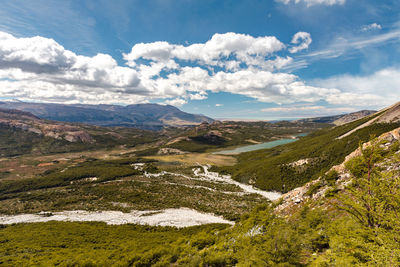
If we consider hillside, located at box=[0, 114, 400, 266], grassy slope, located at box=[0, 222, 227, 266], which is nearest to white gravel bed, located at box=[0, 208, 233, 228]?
hillside, located at box=[0, 114, 400, 266]

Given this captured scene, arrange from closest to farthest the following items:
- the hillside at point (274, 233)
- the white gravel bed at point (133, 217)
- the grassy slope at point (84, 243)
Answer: the hillside at point (274, 233), the grassy slope at point (84, 243), the white gravel bed at point (133, 217)

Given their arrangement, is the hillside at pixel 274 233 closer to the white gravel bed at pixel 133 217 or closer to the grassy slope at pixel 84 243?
the grassy slope at pixel 84 243

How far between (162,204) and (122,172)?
67869 mm

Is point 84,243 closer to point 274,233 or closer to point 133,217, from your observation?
point 133,217

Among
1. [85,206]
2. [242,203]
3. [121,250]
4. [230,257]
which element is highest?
[230,257]

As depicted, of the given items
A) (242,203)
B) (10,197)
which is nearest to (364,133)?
(242,203)

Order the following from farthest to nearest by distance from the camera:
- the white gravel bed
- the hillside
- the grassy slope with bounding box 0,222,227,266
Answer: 1. the white gravel bed
2. the grassy slope with bounding box 0,222,227,266
3. the hillside

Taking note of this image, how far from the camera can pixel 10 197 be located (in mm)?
87250

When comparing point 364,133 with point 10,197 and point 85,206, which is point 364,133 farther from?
point 10,197

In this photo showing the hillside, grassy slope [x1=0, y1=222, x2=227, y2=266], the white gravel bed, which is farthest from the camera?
the white gravel bed

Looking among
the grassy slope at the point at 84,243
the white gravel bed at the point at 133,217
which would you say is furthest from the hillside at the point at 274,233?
the white gravel bed at the point at 133,217

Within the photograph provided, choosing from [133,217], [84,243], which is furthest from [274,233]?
[133,217]

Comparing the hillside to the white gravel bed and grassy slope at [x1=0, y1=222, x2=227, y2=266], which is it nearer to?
grassy slope at [x1=0, y1=222, x2=227, y2=266]

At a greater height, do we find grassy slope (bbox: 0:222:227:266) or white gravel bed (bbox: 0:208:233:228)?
grassy slope (bbox: 0:222:227:266)
